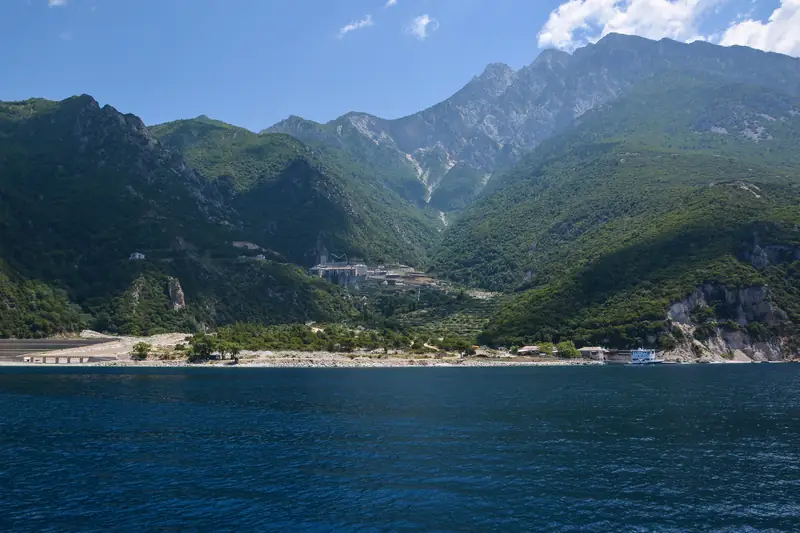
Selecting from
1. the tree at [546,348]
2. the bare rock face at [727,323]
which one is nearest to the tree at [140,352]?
the tree at [546,348]

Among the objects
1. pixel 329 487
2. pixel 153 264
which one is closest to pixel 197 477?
pixel 329 487

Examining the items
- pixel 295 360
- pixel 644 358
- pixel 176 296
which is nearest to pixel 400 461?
pixel 295 360

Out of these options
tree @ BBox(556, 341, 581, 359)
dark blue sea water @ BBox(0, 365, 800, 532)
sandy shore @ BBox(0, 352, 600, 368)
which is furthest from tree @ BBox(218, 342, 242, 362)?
tree @ BBox(556, 341, 581, 359)

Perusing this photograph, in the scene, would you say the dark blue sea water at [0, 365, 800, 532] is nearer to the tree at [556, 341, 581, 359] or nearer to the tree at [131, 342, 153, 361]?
the tree at [131, 342, 153, 361]

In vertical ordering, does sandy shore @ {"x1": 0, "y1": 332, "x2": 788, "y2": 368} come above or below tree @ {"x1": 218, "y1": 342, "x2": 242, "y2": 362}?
below

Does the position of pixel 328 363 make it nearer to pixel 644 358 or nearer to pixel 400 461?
pixel 644 358
